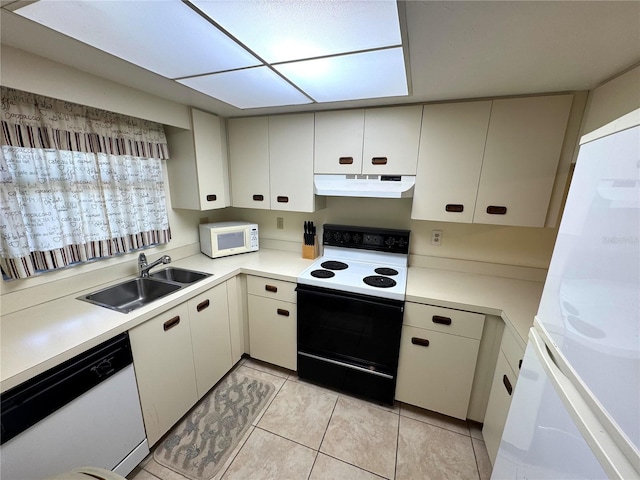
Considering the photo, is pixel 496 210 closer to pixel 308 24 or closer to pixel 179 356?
pixel 308 24

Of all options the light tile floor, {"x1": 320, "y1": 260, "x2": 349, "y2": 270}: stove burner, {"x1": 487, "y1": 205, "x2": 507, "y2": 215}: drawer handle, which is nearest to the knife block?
{"x1": 320, "y1": 260, "x2": 349, "y2": 270}: stove burner

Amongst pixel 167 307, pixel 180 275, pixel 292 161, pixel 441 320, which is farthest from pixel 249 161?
pixel 441 320

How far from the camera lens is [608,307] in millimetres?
534

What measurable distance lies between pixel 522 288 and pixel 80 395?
2444 millimetres

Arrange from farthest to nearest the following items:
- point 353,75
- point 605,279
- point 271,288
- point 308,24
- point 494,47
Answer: point 271,288 → point 353,75 → point 494,47 → point 308,24 → point 605,279

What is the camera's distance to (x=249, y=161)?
2.16 meters

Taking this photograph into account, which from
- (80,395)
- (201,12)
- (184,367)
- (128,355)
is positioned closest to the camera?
(201,12)

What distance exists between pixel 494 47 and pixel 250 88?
3.83ft

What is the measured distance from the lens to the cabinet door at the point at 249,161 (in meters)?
2.08

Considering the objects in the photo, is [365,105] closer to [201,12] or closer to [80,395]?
[201,12]

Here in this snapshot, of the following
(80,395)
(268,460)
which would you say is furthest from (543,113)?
(80,395)

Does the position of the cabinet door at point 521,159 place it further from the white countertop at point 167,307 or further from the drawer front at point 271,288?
the drawer front at point 271,288

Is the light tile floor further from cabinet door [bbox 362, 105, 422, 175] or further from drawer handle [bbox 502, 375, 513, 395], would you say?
cabinet door [bbox 362, 105, 422, 175]

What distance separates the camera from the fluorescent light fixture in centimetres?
129
